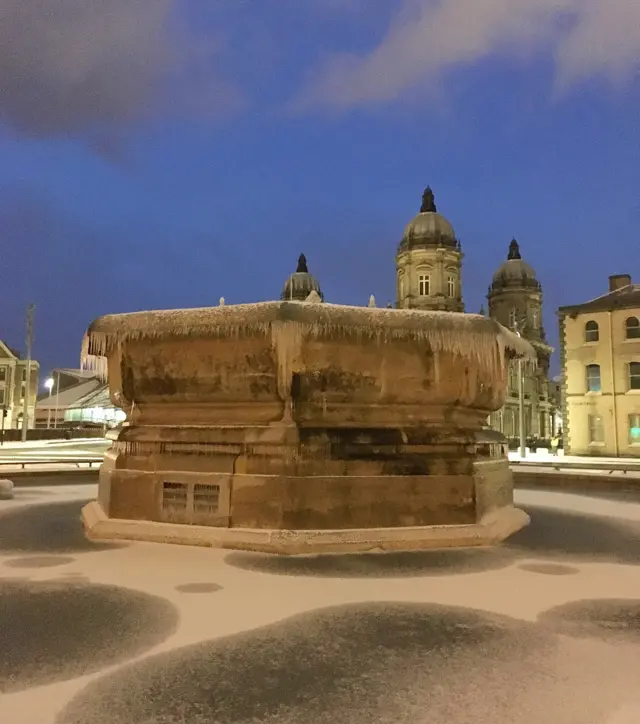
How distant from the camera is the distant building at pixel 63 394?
82.9 metres

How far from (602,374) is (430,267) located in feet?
138

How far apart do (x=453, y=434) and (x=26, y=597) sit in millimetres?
4223

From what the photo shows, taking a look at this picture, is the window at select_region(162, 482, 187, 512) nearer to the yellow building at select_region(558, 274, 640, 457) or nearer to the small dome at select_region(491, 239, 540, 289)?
the yellow building at select_region(558, 274, 640, 457)

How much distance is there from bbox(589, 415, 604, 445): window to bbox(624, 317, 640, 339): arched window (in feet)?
17.8

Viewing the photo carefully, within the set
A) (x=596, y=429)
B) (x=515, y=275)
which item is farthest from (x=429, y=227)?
(x=596, y=429)

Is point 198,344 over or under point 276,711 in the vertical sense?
over

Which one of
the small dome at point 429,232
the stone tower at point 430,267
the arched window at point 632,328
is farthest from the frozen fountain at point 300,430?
the small dome at point 429,232

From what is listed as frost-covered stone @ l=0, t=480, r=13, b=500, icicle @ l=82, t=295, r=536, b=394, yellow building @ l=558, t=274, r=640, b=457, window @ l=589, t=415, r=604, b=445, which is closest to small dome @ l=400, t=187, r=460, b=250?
yellow building @ l=558, t=274, r=640, b=457

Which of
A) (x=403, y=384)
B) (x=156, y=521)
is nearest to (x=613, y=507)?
(x=403, y=384)

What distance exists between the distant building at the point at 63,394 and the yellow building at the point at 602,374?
5899cm

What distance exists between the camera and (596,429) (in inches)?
1622

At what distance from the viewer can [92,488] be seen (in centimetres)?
1246

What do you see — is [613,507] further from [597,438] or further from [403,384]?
[597,438]

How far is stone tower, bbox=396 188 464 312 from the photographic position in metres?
78.6
